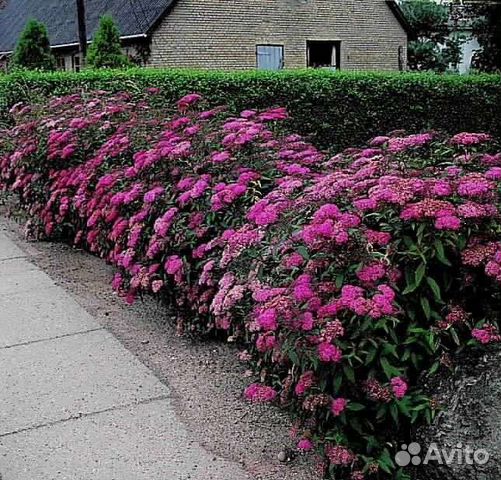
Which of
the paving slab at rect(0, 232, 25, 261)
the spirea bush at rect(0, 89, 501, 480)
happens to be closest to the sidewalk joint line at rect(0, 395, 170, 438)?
the spirea bush at rect(0, 89, 501, 480)

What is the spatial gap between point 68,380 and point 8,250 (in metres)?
2.98

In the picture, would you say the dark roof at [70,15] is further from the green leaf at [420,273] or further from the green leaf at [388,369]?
the green leaf at [388,369]

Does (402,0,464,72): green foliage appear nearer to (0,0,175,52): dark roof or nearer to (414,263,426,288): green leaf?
(0,0,175,52): dark roof

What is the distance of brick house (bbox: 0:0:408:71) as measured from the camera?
2058 centimetres

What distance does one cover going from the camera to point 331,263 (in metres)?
2.90

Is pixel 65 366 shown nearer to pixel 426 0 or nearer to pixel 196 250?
pixel 196 250

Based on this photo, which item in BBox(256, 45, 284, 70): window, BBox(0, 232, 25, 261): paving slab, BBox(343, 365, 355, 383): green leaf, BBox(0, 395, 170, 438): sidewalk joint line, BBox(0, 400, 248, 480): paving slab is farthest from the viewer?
BBox(256, 45, 284, 70): window

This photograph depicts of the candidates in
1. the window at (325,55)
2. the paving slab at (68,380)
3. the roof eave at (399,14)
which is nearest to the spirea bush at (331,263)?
the paving slab at (68,380)

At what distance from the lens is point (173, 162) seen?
462cm

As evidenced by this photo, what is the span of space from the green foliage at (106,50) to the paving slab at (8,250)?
857cm

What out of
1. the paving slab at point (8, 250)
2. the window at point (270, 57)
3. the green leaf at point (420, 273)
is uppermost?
the window at point (270, 57)

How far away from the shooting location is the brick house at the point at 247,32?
2058cm

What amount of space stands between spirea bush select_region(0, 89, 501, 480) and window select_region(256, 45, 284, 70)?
18.4 meters

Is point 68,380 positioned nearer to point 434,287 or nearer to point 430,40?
point 434,287
